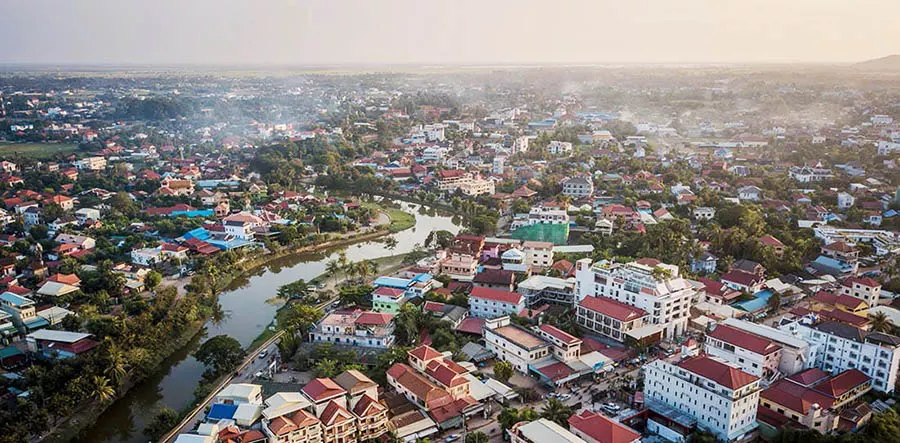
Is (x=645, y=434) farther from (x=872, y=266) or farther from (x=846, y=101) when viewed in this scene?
(x=846, y=101)

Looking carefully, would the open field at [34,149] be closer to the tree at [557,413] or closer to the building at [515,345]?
the building at [515,345]

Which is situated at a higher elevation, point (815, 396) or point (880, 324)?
point (880, 324)

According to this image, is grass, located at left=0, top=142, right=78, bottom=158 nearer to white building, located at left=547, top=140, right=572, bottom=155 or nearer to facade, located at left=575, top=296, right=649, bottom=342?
white building, located at left=547, top=140, right=572, bottom=155

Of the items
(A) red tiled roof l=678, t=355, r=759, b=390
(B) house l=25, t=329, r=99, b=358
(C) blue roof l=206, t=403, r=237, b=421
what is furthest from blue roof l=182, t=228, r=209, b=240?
(A) red tiled roof l=678, t=355, r=759, b=390

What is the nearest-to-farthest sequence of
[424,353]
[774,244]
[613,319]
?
[424,353], [613,319], [774,244]

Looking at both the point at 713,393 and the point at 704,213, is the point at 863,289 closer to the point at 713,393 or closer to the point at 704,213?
the point at 713,393

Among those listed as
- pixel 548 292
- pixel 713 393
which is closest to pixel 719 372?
pixel 713 393

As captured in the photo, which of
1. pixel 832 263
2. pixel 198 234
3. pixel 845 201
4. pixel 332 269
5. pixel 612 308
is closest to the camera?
pixel 612 308
